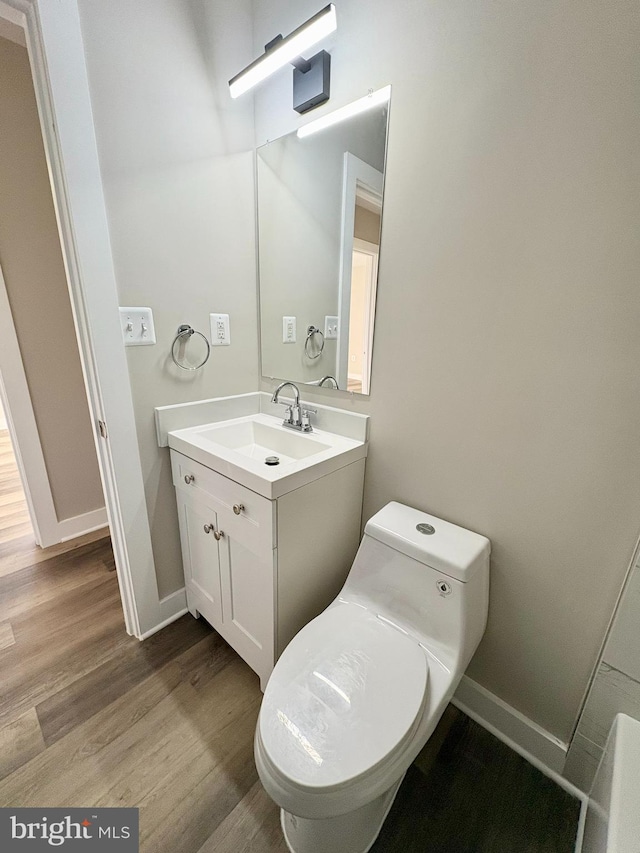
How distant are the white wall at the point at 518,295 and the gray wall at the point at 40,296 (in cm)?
124

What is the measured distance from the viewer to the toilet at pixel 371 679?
2.31ft

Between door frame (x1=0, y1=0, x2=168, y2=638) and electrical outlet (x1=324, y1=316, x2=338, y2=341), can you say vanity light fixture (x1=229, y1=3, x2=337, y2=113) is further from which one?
electrical outlet (x1=324, y1=316, x2=338, y2=341)

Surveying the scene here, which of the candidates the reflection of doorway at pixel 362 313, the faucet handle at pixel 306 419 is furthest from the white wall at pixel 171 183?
the reflection of doorway at pixel 362 313

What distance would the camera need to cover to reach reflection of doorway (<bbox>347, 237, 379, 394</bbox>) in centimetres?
120

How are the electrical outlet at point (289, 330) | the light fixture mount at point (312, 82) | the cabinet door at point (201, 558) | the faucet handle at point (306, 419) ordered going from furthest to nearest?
1. the electrical outlet at point (289, 330)
2. the faucet handle at point (306, 419)
3. the cabinet door at point (201, 558)
4. the light fixture mount at point (312, 82)

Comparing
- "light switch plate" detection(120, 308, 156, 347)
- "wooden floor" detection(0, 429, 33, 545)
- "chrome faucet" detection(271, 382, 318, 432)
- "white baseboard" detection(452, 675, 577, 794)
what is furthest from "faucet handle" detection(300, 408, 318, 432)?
"wooden floor" detection(0, 429, 33, 545)

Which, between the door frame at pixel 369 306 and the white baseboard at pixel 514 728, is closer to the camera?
the white baseboard at pixel 514 728

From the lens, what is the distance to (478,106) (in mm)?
898

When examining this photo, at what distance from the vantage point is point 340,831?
0.83 meters

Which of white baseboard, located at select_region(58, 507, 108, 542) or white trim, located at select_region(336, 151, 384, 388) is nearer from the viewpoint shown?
white trim, located at select_region(336, 151, 384, 388)

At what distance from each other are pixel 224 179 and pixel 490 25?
3.09ft

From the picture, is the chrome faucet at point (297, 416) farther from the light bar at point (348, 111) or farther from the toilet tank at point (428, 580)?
the light bar at point (348, 111)

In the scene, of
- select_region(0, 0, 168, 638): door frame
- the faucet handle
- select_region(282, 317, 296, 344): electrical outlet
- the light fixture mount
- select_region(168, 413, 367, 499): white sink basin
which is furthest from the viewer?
select_region(282, 317, 296, 344): electrical outlet

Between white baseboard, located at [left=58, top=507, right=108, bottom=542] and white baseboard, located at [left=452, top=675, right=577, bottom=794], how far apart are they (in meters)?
2.24
